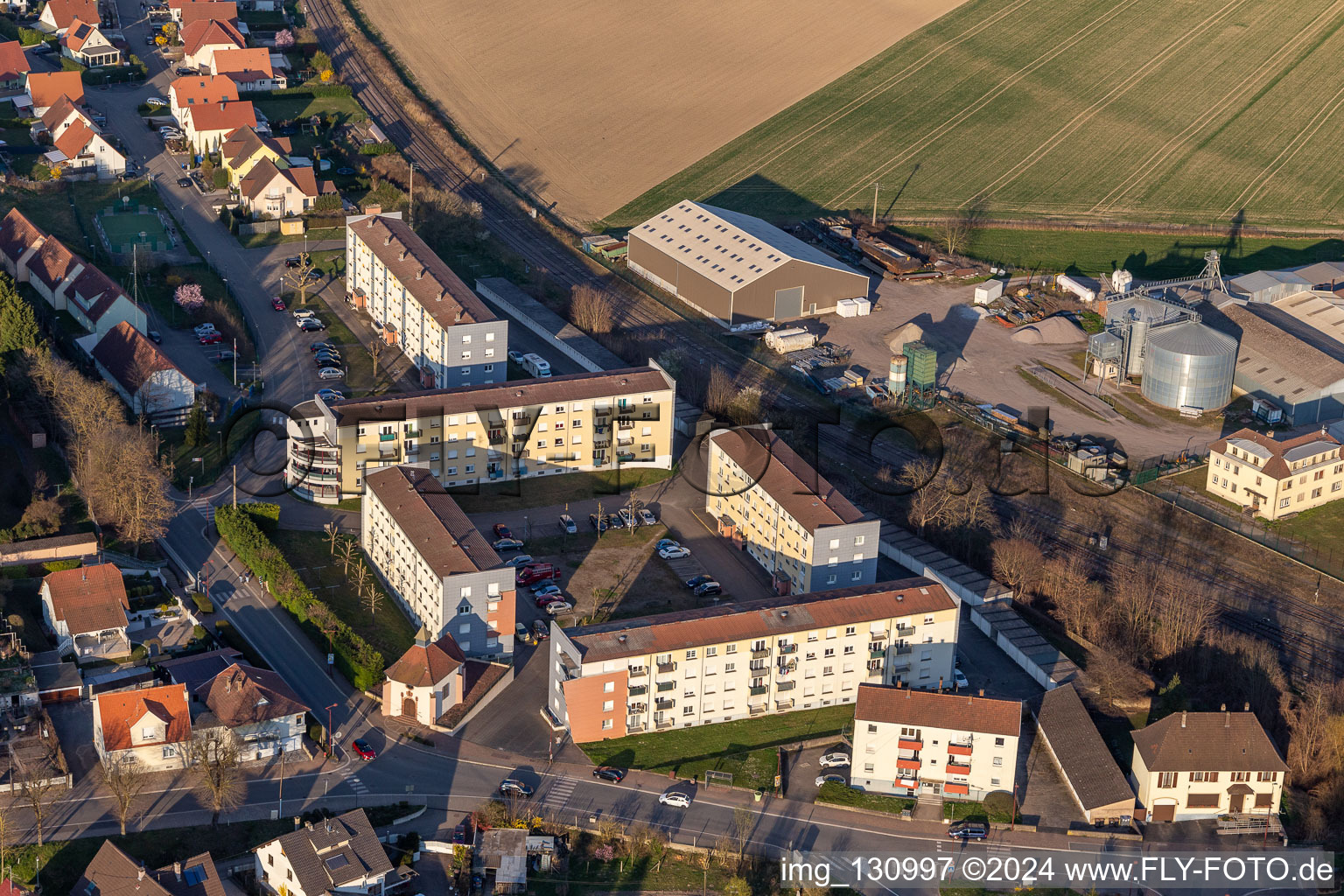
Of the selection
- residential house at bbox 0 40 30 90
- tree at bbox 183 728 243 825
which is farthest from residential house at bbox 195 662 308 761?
residential house at bbox 0 40 30 90

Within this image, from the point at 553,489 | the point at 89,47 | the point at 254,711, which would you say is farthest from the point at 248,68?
the point at 254,711

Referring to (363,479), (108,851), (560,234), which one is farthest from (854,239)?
(108,851)

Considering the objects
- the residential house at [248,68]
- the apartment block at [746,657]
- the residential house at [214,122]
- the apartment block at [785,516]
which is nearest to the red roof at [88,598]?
the apartment block at [746,657]

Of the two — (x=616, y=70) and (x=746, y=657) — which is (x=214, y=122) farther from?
(x=746, y=657)

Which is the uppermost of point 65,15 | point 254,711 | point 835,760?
point 65,15

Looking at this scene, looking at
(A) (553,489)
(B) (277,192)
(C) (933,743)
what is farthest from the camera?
(B) (277,192)

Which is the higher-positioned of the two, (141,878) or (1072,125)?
(1072,125)

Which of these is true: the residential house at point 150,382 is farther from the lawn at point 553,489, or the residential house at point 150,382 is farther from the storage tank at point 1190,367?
the storage tank at point 1190,367

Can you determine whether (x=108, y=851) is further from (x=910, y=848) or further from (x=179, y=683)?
(x=910, y=848)
